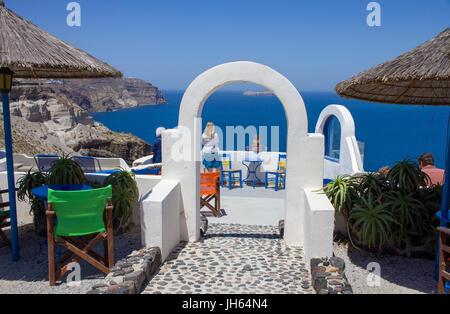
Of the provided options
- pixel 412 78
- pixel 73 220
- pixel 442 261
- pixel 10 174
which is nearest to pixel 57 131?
pixel 10 174

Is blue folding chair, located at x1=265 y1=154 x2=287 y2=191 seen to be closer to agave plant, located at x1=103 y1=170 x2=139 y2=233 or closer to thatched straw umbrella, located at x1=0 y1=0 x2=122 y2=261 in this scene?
agave plant, located at x1=103 y1=170 x2=139 y2=233

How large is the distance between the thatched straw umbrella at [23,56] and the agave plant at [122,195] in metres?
1.52

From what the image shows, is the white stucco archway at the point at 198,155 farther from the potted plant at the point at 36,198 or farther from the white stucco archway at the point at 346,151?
the white stucco archway at the point at 346,151

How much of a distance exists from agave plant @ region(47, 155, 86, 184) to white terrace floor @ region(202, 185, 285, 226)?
296 cm

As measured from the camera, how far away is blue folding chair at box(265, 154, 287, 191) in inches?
445

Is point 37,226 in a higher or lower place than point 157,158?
lower

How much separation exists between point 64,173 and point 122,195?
1.07 metres

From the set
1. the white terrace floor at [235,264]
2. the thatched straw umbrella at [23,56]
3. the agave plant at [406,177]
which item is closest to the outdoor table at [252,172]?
the white terrace floor at [235,264]

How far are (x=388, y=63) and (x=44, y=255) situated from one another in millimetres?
5746

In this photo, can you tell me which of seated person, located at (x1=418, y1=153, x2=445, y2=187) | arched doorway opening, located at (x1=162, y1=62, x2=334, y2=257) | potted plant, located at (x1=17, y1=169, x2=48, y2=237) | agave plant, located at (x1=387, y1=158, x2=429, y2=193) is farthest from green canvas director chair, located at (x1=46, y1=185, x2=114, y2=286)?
seated person, located at (x1=418, y1=153, x2=445, y2=187)

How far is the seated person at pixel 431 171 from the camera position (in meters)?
6.95

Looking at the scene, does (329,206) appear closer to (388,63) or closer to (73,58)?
(388,63)
